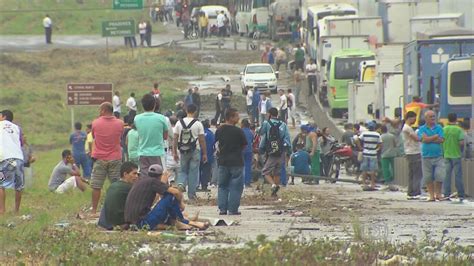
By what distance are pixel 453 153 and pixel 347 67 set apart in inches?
1095

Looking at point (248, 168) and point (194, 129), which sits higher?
point (194, 129)

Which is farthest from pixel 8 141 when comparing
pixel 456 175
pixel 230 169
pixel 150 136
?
pixel 456 175

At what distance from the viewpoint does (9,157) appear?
2209cm

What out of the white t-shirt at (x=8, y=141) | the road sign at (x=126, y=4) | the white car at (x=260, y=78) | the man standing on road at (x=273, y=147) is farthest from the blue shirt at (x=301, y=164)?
the road sign at (x=126, y=4)

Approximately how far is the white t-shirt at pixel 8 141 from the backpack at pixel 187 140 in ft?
8.95

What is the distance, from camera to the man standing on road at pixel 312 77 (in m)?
56.4

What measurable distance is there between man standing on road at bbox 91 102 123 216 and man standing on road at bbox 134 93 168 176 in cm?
37

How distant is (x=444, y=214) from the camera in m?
21.8

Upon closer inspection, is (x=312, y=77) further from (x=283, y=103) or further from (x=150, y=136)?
(x=150, y=136)

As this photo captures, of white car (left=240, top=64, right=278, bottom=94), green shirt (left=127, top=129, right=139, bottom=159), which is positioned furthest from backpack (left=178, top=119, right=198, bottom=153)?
white car (left=240, top=64, right=278, bottom=94)

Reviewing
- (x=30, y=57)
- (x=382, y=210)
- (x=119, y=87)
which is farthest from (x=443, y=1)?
(x=382, y=210)

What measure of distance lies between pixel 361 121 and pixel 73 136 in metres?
11.8

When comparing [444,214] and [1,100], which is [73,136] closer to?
[444,214]

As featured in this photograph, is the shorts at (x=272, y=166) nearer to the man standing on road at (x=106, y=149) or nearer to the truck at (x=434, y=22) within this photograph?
the man standing on road at (x=106, y=149)
